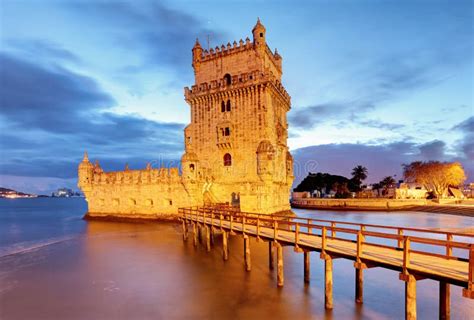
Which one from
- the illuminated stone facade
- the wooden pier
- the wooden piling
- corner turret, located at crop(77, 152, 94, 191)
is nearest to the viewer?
the wooden pier

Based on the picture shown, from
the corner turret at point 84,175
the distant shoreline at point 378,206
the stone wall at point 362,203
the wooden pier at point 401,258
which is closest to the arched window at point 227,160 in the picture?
the wooden pier at point 401,258

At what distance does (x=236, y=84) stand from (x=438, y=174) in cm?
5704

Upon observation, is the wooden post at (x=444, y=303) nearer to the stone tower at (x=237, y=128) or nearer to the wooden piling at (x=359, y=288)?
the wooden piling at (x=359, y=288)

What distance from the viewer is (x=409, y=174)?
245 ft

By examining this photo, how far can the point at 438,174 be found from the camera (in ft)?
225

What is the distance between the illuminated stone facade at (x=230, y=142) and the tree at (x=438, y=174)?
46.3 metres

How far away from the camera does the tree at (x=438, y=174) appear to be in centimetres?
6725

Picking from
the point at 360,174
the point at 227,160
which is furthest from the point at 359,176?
the point at 227,160

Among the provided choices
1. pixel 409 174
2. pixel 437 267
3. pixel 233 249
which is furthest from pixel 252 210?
pixel 409 174

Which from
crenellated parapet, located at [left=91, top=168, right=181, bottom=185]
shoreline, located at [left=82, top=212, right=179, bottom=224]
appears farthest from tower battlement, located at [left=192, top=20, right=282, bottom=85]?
shoreline, located at [left=82, top=212, right=179, bottom=224]

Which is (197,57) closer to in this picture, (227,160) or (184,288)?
(227,160)

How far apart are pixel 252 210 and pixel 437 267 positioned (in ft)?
73.2

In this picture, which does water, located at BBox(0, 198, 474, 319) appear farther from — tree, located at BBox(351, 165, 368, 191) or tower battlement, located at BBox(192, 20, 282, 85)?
tree, located at BBox(351, 165, 368, 191)

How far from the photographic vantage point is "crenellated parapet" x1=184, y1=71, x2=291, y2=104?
3359cm
